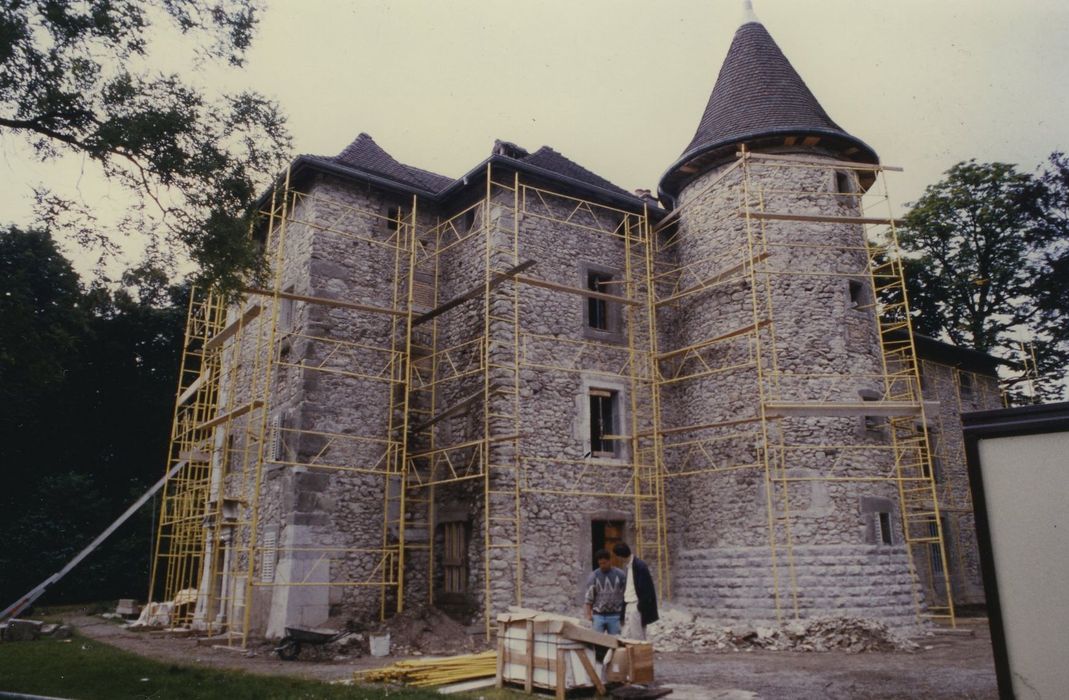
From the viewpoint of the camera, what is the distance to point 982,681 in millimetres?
8312

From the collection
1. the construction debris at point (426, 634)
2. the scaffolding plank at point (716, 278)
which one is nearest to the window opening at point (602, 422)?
the scaffolding plank at point (716, 278)

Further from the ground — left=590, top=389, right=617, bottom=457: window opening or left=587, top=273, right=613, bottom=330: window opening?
left=587, top=273, right=613, bottom=330: window opening

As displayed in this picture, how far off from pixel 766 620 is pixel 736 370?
14.4 ft

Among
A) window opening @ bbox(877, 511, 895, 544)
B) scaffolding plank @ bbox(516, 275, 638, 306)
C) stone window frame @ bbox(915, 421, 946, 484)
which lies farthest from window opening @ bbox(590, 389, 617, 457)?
stone window frame @ bbox(915, 421, 946, 484)

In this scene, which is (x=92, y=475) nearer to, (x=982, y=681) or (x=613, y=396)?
(x=613, y=396)

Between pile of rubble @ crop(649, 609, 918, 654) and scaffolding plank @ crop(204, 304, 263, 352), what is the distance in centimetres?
945

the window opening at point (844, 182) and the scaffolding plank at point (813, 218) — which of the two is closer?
the scaffolding plank at point (813, 218)

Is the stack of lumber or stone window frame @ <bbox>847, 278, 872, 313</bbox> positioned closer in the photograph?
the stack of lumber

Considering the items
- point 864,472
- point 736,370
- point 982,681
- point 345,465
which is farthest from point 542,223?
point 982,681

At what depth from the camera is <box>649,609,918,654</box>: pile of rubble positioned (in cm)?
1172

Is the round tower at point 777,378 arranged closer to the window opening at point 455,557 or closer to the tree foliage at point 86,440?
the window opening at point 455,557

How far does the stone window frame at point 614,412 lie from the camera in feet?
47.7

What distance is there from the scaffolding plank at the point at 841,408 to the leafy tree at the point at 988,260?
14.5 metres

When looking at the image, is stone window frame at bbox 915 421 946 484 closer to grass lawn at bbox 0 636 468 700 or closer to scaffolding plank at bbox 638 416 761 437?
scaffolding plank at bbox 638 416 761 437
